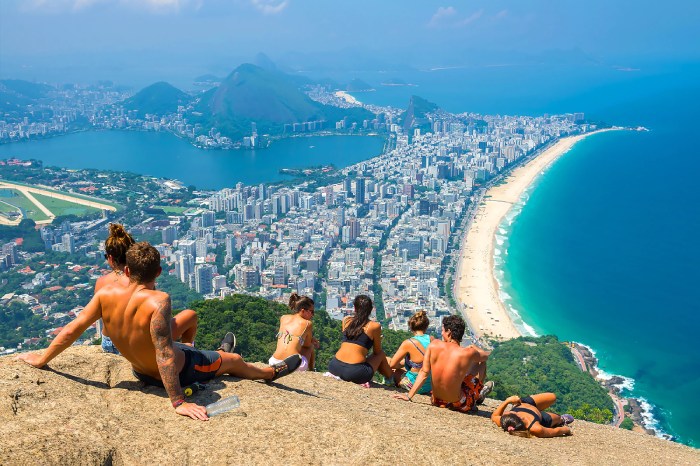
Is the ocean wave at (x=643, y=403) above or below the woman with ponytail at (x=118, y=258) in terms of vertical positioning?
below

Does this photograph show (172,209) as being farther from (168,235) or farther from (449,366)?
(449,366)

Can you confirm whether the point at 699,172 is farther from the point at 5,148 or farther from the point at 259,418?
the point at 5,148

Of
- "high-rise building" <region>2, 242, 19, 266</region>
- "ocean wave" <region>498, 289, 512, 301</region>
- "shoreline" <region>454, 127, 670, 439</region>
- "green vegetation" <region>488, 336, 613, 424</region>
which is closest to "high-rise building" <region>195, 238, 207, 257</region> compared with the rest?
"high-rise building" <region>2, 242, 19, 266</region>

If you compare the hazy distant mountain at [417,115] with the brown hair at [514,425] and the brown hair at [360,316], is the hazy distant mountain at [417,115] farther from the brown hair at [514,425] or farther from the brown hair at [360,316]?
the brown hair at [514,425]

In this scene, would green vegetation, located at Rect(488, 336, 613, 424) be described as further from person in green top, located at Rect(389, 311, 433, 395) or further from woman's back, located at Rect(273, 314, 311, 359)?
woman's back, located at Rect(273, 314, 311, 359)

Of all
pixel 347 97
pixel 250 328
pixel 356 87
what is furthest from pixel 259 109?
pixel 250 328

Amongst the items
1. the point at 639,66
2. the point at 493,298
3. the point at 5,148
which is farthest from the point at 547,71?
the point at 493,298

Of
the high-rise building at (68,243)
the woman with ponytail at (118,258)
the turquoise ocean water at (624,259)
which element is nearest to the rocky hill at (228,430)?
the woman with ponytail at (118,258)
